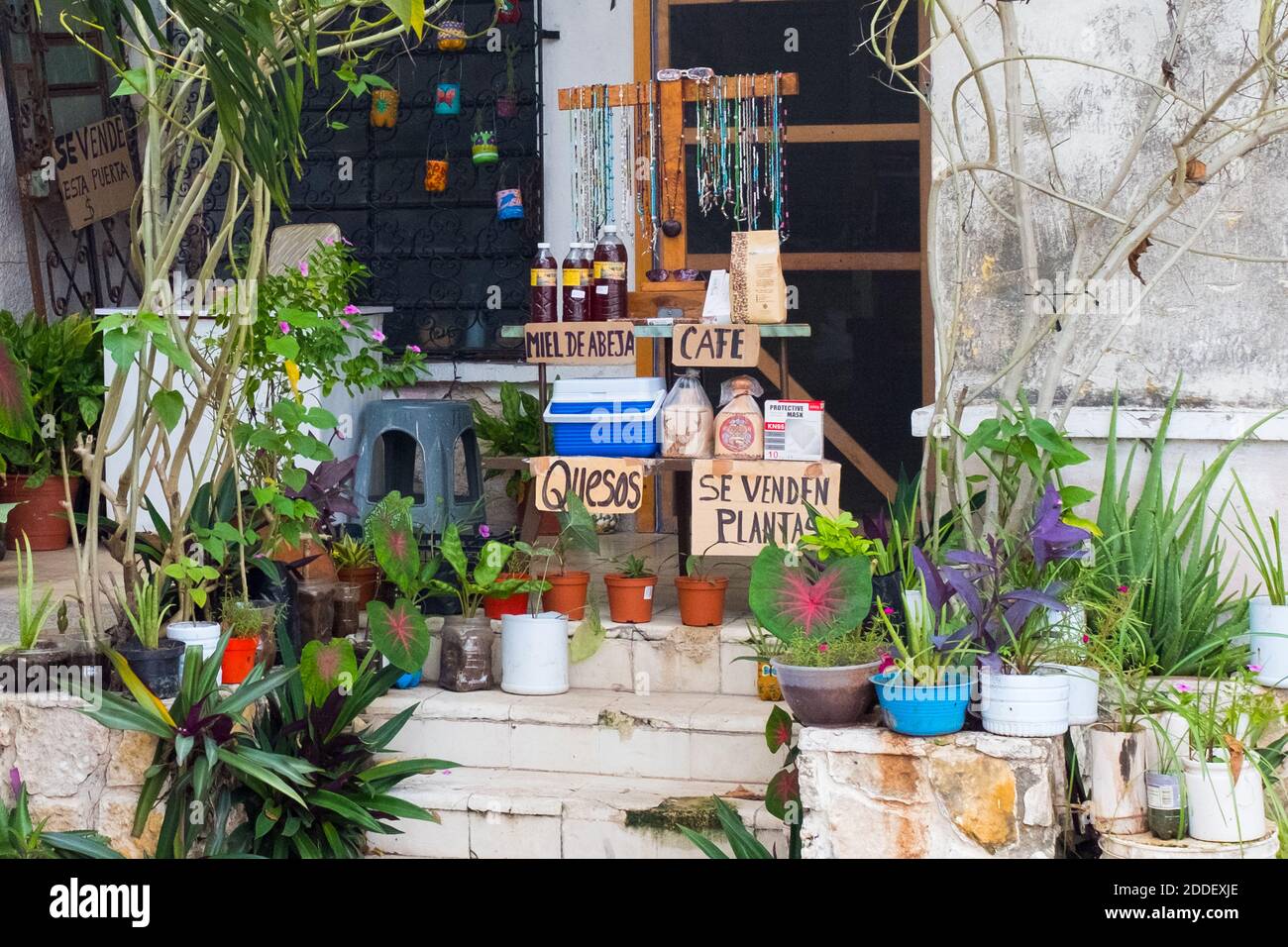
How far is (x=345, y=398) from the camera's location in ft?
17.5

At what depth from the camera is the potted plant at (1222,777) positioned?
2977mm

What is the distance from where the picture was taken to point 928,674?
10.3 ft

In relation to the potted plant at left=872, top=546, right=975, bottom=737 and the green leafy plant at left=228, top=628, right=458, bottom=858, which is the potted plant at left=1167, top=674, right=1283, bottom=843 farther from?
the green leafy plant at left=228, top=628, right=458, bottom=858

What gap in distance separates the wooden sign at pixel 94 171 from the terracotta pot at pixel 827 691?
438 cm

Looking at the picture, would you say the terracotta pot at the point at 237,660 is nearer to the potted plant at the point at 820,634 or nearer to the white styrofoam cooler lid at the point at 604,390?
the white styrofoam cooler lid at the point at 604,390

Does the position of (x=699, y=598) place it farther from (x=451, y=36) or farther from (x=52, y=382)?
(x=451, y=36)

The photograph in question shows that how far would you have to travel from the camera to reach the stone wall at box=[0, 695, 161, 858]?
339 cm

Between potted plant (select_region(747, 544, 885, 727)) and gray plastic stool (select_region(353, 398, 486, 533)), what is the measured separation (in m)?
1.98

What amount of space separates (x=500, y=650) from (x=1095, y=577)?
168 centimetres

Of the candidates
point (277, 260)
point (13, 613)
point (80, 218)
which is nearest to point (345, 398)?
point (277, 260)

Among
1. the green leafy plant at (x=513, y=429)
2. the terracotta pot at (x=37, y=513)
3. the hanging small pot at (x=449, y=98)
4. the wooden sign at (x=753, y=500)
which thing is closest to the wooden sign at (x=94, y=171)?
the terracotta pot at (x=37, y=513)

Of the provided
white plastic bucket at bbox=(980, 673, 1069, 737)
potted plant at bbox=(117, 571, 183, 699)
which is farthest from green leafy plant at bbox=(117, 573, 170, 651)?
white plastic bucket at bbox=(980, 673, 1069, 737)
